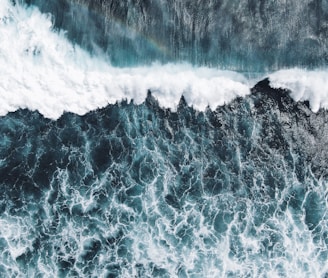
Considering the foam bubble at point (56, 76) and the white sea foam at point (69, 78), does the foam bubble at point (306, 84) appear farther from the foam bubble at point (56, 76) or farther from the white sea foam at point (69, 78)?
the foam bubble at point (56, 76)

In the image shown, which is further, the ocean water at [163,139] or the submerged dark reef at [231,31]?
the submerged dark reef at [231,31]

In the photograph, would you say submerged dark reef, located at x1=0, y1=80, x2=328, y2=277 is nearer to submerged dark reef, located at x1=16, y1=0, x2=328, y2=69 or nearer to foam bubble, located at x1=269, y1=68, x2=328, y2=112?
foam bubble, located at x1=269, y1=68, x2=328, y2=112

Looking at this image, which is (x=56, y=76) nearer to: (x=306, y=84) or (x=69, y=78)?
(x=69, y=78)

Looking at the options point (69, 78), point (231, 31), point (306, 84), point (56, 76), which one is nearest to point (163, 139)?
point (69, 78)

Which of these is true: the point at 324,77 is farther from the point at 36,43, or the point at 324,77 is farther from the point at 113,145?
the point at 36,43

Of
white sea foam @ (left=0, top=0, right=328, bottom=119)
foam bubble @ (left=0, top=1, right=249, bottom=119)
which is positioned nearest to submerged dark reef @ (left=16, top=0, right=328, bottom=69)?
white sea foam @ (left=0, top=0, right=328, bottom=119)

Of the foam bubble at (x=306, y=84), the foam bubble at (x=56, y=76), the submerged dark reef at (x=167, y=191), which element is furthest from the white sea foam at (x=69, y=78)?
the foam bubble at (x=306, y=84)

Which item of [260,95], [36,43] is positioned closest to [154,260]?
[260,95]
